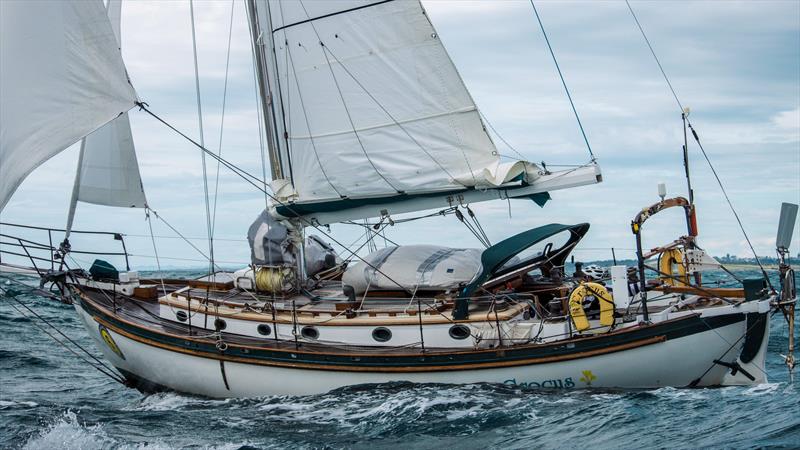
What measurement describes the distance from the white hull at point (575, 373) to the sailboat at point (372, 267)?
0.03 m

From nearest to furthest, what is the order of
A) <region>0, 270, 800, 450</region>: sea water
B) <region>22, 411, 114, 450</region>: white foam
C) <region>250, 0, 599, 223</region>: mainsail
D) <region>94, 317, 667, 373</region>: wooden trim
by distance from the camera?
<region>0, 270, 800, 450</region>: sea water, <region>22, 411, 114, 450</region>: white foam, <region>94, 317, 667, 373</region>: wooden trim, <region>250, 0, 599, 223</region>: mainsail

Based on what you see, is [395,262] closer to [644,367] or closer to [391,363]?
[391,363]

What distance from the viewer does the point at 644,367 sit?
1276 cm

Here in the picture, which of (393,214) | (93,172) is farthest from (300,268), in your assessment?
(93,172)

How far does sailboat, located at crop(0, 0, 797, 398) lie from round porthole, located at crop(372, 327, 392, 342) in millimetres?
42

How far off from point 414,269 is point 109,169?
284 inches

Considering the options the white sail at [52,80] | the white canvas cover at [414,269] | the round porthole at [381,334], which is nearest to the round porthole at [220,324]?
the white canvas cover at [414,269]

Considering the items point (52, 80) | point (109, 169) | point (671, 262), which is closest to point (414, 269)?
point (671, 262)

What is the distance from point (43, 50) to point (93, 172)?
3.97 meters

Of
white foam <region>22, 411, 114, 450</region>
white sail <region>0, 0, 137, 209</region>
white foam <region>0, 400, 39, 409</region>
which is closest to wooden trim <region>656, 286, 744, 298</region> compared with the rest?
white foam <region>22, 411, 114, 450</region>

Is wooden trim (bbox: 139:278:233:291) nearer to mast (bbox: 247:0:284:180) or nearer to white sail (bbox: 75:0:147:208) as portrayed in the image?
white sail (bbox: 75:0:147:208)

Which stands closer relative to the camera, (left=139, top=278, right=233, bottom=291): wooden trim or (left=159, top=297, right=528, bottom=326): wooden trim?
(left=159, top=297, right=528, bottom=326): wooden trim

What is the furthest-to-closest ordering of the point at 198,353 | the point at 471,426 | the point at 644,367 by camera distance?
the point at 198,353
the point at 644,367
the point at 471,426

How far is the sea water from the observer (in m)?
10.9
